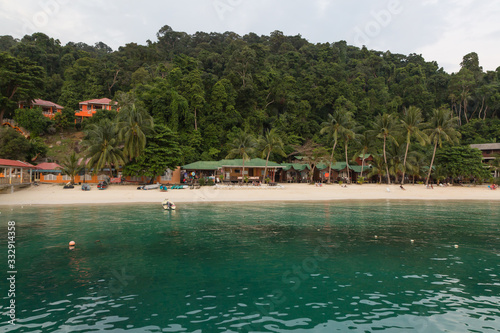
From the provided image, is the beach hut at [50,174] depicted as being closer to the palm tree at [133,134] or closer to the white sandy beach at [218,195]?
the white sandy beach at [218,195]

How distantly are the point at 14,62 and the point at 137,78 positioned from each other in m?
20.5

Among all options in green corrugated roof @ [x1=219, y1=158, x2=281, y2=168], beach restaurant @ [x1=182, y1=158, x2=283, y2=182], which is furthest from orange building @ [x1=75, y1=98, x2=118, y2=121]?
green corrugated roof @ [x1=219, y1=158, x2=281, y2=168]

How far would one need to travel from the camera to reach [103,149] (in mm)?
37125

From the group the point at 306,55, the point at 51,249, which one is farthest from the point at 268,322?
the point at 306,55

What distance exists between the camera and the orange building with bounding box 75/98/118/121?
5738 centimetres

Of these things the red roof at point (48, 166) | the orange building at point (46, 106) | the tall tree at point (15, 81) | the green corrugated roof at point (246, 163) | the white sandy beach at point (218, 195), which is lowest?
the white sandy beach at point (218, 195)

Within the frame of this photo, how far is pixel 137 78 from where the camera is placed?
209ft

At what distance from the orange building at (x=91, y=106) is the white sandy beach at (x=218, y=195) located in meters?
25.7

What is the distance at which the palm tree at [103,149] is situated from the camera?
36.6m

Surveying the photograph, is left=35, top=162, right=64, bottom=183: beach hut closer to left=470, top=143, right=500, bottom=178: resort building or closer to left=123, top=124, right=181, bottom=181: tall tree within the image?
left=123, top=124, right=181, bottom=181: tall tree

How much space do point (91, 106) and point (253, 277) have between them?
59.6m

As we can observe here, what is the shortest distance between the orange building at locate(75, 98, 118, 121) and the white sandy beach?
25674 mm

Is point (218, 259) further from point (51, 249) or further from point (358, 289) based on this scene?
point (51, 249)

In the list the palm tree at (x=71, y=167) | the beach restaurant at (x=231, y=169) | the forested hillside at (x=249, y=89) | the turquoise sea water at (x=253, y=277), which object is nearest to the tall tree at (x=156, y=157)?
the beach restaurant at (x=231, y=169)
